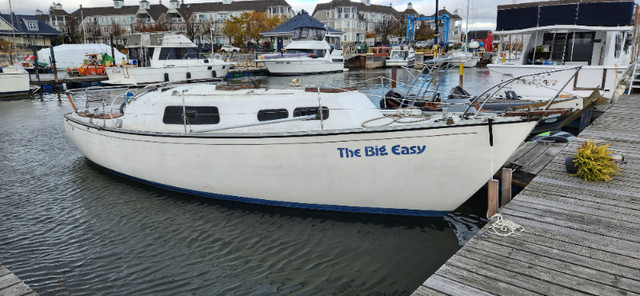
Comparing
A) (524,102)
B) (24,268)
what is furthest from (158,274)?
(524,102)

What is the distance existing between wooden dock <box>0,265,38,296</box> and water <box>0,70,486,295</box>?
4.93 feet

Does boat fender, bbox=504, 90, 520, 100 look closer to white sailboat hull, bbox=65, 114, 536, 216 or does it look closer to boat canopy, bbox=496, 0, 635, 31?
boat canopy, bbox=496, 0, 635, 31

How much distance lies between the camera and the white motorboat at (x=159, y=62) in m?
35.4

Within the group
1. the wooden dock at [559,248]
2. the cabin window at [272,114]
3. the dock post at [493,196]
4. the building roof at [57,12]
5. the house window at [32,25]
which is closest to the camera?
the wooden dock at [559,248]

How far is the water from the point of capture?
22.9ft

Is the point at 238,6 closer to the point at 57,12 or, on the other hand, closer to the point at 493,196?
the point at 57,12

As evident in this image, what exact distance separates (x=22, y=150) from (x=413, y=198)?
595 inches

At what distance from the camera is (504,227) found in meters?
6.15

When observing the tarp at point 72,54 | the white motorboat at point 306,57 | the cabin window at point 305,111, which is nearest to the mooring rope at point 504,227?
the cabin window at point 305,111

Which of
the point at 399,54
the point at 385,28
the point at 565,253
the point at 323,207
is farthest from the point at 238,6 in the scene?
the point at 565,253

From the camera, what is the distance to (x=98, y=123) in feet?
37.2

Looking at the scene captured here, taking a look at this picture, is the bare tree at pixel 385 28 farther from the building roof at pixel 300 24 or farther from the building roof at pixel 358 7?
the building roof at pixel 300 24

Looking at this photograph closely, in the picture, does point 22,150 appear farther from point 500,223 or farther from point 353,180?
point 500,223

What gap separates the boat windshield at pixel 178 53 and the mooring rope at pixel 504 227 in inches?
1402
